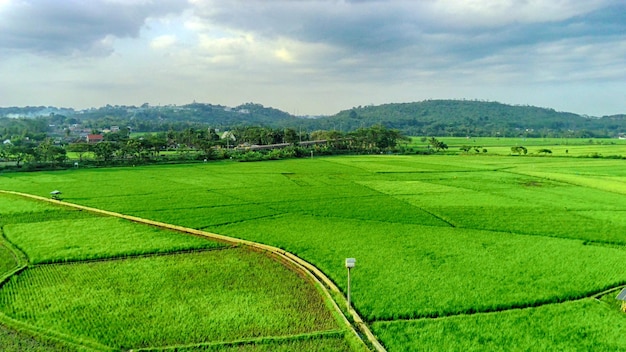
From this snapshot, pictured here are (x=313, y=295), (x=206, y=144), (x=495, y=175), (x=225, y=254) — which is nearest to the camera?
(x=313, y=295)

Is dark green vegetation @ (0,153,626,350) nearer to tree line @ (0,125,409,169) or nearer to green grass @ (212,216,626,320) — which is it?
green grass @ (212,216,626,320)

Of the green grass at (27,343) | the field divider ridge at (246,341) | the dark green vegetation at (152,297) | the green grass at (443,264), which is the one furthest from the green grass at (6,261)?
the field divider ridge at (246,341)

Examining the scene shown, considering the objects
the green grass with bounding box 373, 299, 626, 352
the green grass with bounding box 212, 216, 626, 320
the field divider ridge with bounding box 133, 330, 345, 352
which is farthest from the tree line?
the green grass with bounding box 373, 299, 626, 352

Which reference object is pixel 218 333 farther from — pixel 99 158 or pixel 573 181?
pixel 99 158

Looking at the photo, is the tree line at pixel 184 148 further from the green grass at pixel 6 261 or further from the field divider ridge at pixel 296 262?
the green grass at pixel 6 261

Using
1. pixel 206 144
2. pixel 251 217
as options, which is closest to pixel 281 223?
pixel 251 217

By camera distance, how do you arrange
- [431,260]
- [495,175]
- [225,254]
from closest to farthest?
[431,260] → [225,254] → [495,175]

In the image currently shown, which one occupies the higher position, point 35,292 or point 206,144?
point 206,144
